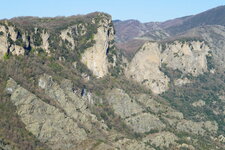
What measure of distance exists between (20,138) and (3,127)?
299 inches

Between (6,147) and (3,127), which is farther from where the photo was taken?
(3,127)

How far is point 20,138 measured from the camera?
195250mm

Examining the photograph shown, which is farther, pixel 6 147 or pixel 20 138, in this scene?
pixel 20 138

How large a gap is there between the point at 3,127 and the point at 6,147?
13910mm

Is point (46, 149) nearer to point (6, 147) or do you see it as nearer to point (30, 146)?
point (30, 146)

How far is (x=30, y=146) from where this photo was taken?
638ft

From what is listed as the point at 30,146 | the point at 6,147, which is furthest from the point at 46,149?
the point at 6,147

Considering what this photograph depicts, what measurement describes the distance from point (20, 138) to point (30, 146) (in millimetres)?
4903

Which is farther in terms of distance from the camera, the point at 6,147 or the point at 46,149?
the point at 46,149

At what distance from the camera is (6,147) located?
183m

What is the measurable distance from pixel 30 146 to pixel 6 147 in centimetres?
1303

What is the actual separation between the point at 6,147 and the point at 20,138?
1244 centimetres

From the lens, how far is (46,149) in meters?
198

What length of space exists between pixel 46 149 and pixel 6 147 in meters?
19.4
